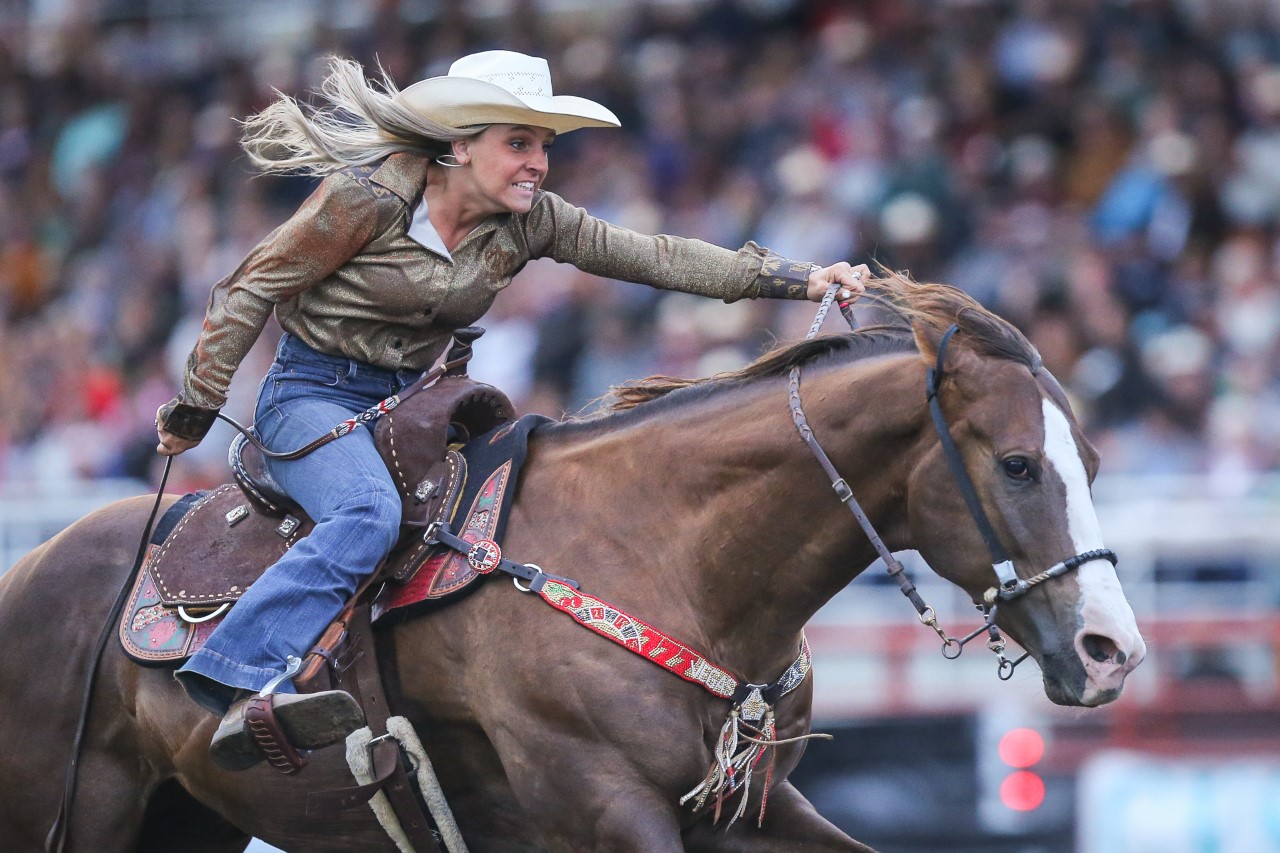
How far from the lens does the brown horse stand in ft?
13.5

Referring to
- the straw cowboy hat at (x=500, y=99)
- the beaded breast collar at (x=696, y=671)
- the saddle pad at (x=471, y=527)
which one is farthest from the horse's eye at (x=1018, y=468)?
the straw cowboy hat at (x=500, y=99)

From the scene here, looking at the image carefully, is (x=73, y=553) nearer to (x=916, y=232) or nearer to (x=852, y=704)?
(x=852, y=704)

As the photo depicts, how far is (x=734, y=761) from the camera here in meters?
4.45

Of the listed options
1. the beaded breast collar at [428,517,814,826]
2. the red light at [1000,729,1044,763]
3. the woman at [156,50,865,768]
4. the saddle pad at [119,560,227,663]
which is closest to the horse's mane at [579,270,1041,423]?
the woman at [156,50,865,768]

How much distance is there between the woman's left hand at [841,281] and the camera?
465 centimetres

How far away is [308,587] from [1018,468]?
1743 millimetres

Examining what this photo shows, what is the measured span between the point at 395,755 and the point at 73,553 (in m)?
1.36

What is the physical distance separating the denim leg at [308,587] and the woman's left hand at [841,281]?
1221mm

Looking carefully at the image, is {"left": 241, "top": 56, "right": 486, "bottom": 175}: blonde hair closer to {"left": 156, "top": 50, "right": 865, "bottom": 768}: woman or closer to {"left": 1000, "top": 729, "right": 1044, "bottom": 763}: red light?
{"left": 156, "top": 50, "right": 865, "bottom": 768}: woman

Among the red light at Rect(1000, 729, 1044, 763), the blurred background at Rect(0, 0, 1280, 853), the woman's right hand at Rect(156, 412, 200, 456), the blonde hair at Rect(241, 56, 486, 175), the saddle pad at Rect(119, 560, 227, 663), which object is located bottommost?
the red light at Rect(1000, 729, 1044, 763)

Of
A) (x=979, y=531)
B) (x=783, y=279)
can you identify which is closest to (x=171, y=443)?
(x=783, y=279)

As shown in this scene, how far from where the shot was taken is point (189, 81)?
15523mm

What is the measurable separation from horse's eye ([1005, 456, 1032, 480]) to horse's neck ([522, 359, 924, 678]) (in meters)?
0.27

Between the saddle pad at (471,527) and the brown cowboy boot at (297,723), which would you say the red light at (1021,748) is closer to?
the saddle pad at (471,527)
